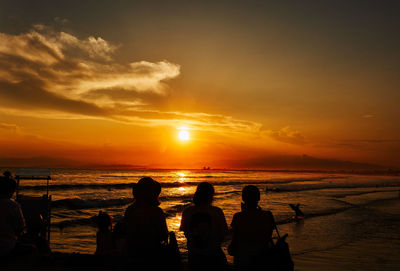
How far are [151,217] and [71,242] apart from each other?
847 cm

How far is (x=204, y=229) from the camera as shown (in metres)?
4.90

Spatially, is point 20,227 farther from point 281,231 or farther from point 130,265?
point 281,231

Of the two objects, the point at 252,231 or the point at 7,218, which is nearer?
the point at 252,231

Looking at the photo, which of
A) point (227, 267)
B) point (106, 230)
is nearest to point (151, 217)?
point (227, 267)

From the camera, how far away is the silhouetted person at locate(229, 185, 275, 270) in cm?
490

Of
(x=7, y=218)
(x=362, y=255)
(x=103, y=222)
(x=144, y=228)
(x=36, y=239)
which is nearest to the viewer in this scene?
(x=144, y=228)

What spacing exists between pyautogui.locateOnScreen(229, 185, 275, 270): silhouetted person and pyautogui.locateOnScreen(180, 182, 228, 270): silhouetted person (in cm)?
27

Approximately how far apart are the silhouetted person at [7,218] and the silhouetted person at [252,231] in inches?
145

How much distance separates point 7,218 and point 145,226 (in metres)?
2.43

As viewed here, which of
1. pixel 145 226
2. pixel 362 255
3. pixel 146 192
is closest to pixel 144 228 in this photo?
pixel 145 226

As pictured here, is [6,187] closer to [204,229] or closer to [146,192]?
[146,192]

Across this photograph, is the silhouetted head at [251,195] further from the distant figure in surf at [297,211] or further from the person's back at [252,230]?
the distant figure in surf at [297,211]

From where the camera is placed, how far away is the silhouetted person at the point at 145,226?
4844mm

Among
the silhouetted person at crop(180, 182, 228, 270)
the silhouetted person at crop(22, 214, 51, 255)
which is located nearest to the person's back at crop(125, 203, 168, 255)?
the silhouetted person at crop(180, 182, 228, 270)
